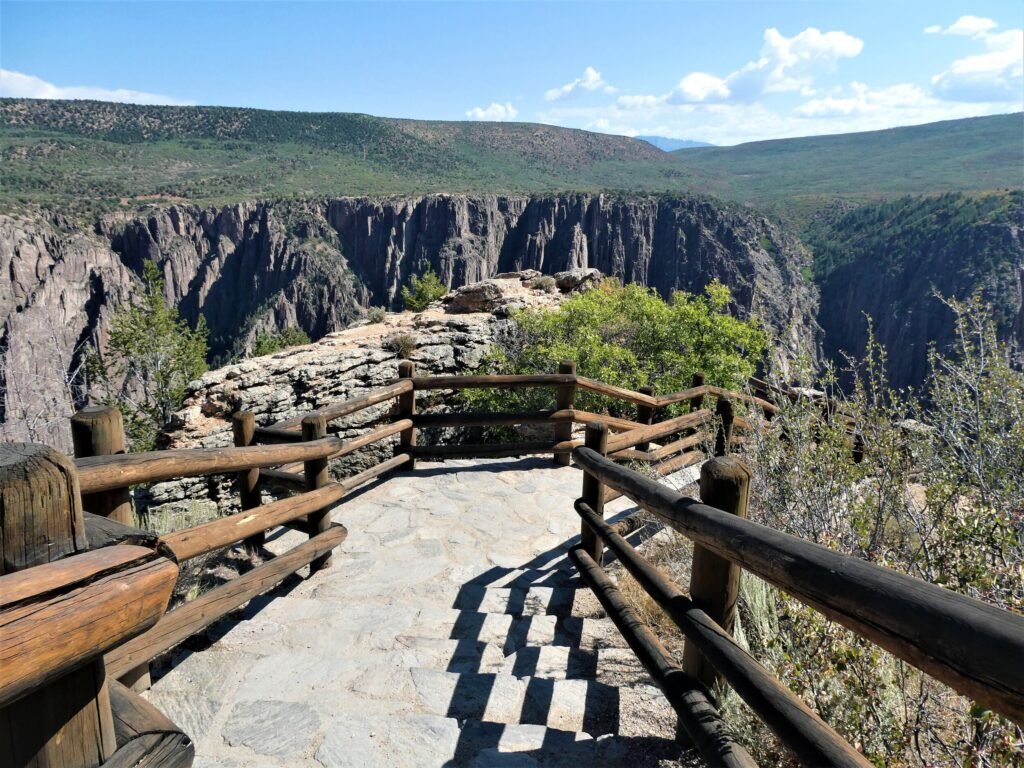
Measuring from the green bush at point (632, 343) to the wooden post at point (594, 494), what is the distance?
6.26 meters

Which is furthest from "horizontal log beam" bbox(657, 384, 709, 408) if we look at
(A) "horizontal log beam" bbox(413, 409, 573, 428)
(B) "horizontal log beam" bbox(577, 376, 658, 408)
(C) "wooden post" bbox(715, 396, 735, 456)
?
(A) "horizontal log beam" bbox(413, 409, 573, 428)

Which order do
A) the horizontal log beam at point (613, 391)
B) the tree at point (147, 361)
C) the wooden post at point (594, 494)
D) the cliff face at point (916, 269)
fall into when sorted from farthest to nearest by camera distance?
1. the cliff face at point (916, 269)
2. the tree at point (147, 361)
3. the horizontal log beam at point (613, 391)
4. the wooden post at point (594, 494)

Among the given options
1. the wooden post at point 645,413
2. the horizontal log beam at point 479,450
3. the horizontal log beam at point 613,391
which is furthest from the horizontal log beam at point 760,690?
the wooden post at point 645,413

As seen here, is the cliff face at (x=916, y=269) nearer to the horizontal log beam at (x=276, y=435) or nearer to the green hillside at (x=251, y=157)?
the green hillside at (x=251, y=157)

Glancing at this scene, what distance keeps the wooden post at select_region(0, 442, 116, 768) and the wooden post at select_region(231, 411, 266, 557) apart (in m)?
3.46

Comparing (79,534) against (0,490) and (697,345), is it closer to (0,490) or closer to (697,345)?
(0,490)

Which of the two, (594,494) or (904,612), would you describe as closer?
(904,612)

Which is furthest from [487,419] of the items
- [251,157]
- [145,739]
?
[251,157]

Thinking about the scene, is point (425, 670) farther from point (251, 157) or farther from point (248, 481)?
point (251, 157)

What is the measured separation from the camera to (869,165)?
12531cm

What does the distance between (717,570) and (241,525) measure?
2.30 meters

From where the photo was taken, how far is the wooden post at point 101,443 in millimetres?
2424

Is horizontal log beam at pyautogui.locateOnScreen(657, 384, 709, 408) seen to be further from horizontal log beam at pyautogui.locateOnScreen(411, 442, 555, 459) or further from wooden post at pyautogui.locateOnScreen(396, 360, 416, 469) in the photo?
wooden post at pyautogui.locateOnScreen(396, 360, 416, 469)

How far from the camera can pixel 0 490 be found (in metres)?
1.08
